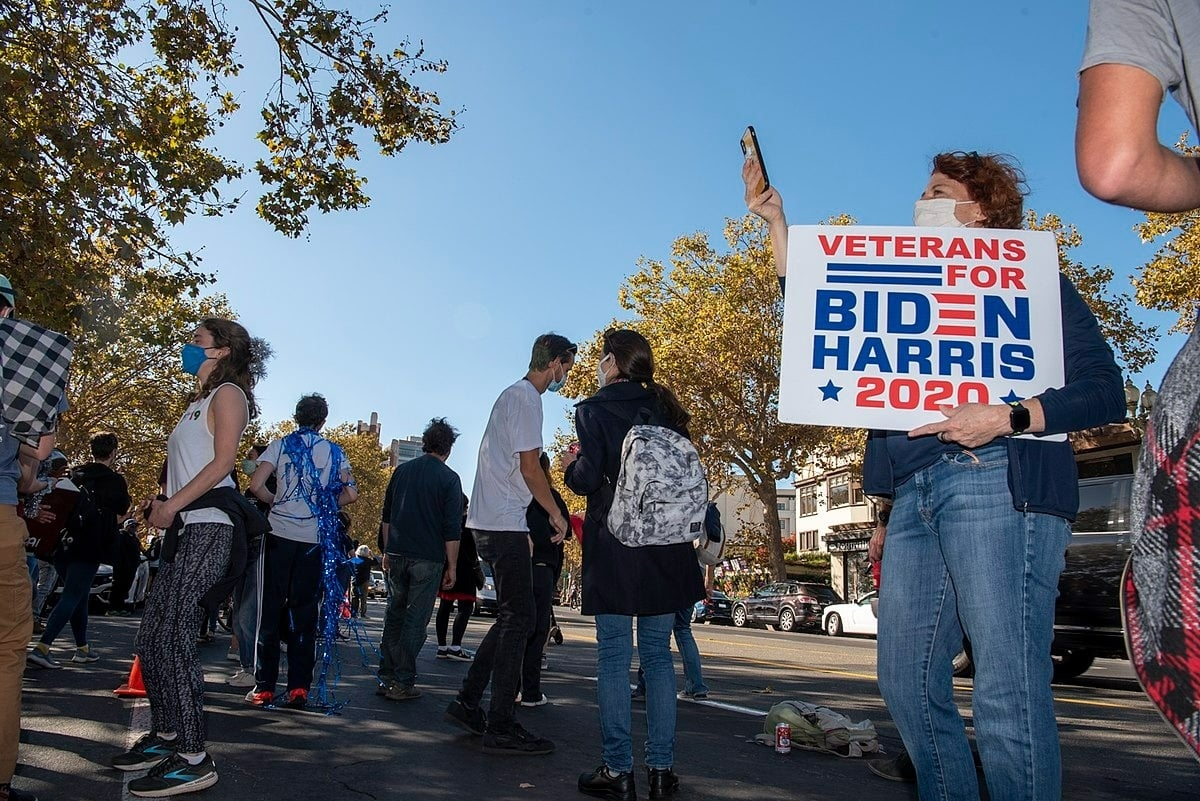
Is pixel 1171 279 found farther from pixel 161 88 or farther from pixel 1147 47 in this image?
pixel 1147 47

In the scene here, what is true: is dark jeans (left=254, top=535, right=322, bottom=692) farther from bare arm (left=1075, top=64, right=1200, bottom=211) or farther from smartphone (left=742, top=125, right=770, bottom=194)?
bare arm (left=1075, top=64, right=1200, bottom=211)

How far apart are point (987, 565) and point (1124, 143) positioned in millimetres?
1307

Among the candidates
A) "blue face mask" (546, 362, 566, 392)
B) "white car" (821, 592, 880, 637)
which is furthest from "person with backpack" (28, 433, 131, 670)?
"white car" (821, 592, 880, 637)

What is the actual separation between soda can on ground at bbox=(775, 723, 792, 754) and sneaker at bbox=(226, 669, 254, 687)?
4.16 m

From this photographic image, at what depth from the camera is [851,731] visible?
5324 mm

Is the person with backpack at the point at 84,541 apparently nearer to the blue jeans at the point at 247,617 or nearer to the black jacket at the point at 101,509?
the black jacket at the point at 101,509

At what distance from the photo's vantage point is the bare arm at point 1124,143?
1.46 metres

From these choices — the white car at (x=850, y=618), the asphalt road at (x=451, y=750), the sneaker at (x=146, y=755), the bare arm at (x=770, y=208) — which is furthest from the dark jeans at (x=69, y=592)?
the white car at (x=850, y=618)

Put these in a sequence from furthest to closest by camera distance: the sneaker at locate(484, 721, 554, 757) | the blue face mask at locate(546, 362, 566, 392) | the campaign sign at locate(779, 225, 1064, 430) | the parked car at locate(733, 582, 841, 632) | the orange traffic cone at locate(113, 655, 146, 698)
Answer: the parked car at locate(733, 582, 841, 632) → the orange traffic cone at locate(113, 655, 146, 698) → the blue face mask at locate(546, 362, 566, 392) → the sneaker at locate(484, 721, 554, 757) → the campaign sign at locate(779, 225, 1064, 430)

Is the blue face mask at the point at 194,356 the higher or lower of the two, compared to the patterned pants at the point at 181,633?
higher

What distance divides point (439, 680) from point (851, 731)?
151 inches

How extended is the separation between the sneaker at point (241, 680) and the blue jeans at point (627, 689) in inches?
167

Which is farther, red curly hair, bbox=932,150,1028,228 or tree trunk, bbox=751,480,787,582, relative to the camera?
tree trunk, bbox=751,480,787,582

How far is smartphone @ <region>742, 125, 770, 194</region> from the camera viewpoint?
3.22 meters
